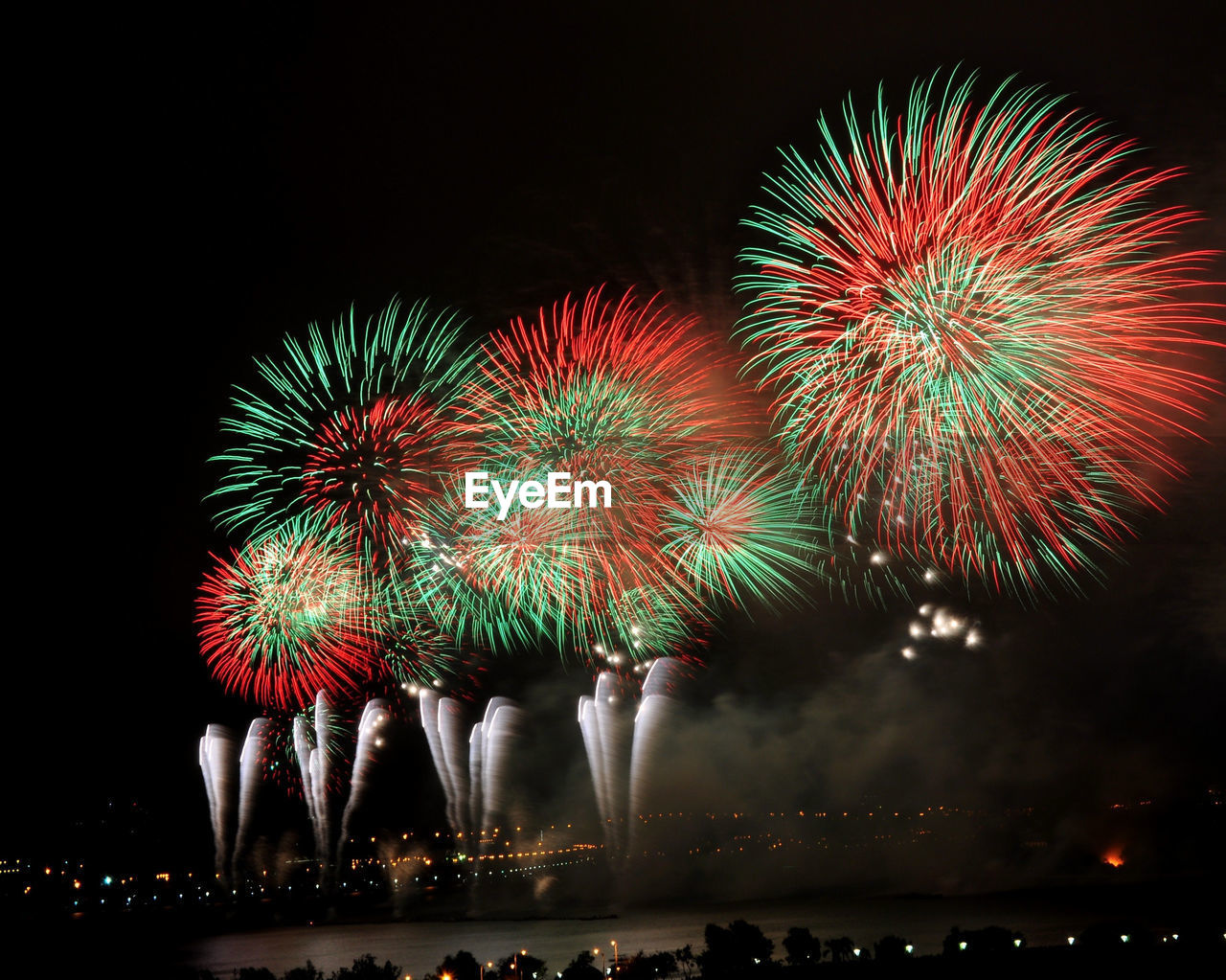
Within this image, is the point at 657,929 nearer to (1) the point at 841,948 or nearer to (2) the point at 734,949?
(2) the point at 734,949

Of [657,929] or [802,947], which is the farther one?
[657,929]

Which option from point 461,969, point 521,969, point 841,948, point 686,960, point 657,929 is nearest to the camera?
point 461,969

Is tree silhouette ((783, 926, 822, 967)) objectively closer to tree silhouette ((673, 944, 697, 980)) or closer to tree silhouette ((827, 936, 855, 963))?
tree silhouette ((827, 936, 855, 963))

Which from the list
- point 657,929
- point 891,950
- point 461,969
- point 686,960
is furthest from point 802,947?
point 657,929

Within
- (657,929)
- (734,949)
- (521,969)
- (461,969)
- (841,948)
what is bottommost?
(657,929)

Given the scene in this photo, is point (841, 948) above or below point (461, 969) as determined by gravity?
below

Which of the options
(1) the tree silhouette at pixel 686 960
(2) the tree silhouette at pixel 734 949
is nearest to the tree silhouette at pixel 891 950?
(2) the tree silhouette at pixel 734 949

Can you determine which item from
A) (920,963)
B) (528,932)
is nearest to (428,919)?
(528,932)

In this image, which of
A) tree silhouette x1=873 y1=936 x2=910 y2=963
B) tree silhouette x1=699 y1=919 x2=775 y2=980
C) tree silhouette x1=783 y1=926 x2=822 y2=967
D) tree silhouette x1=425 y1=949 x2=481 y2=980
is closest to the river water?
tree silhouette x1=699 y1=919 x2=775 y2=980

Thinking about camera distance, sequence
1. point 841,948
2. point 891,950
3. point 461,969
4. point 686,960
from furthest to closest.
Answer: point 686,960 < point 841,948 < point 461,969 < point 891,950

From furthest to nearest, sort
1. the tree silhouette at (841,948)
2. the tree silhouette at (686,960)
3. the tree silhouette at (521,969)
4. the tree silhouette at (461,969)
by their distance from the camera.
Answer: the tree silhouette at (686,960), the tree silhouette at (841,948), the tree silhouette at (521,969), the tree silhouette at (461,969)

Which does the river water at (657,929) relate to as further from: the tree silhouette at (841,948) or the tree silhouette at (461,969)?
the tree silhouette at (461,969)

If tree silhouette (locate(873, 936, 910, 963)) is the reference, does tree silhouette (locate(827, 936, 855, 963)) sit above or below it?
below
